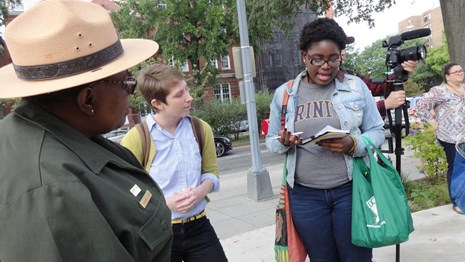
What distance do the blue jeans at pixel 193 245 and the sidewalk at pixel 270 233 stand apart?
1749 mm

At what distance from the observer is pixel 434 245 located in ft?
12.4

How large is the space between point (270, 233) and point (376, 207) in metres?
2.44

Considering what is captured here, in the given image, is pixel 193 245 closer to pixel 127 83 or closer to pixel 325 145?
pixel 325 145

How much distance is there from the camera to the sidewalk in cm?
366

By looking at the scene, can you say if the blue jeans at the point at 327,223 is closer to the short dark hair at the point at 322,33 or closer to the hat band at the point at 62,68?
the short dark hair at the point at 322,33

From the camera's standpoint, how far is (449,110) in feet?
16.1

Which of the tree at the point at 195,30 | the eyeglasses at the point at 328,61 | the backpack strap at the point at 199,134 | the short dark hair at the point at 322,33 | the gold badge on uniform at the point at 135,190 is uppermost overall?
the tree at the point at 195,30

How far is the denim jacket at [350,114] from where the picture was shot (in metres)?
2.39

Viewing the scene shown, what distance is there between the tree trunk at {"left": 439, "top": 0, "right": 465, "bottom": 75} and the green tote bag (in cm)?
641

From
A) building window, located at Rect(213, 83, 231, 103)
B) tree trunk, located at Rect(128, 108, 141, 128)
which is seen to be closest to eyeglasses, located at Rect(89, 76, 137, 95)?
tree trunk, located at Rect(128, 108, 141, 128)

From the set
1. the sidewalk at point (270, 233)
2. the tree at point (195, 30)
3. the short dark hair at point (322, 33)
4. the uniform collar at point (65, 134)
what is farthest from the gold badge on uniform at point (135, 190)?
the tree at point (195, 30)

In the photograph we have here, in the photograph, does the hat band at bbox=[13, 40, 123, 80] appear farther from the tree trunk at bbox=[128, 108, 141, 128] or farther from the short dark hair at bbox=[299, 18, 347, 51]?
the short dark hair at bbox=[299, 18, 347, 51]

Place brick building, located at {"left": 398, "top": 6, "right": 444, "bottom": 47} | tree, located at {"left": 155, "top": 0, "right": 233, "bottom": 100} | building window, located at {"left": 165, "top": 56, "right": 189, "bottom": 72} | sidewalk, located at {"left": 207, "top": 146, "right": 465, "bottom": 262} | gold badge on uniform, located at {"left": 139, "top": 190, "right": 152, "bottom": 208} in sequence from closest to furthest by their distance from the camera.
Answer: gold badge on uniform, located at {"left": 139, "top": 190, "right": 152, "bottom": 208}, sidewalk, located at {"left": 207, "top": 146, "right": 465, "bottom": 262}, building window, located at {"left": 165, "top": 56, "right": 189, "bottom": 72}, tree, located at {"left": 155, "top": 0, "right": 233, "bottom": 100}, brick building, located at {"left": 398, "top": 6, "right": 444, "bottom": 47}

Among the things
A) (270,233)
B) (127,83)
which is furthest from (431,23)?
(127,83)
